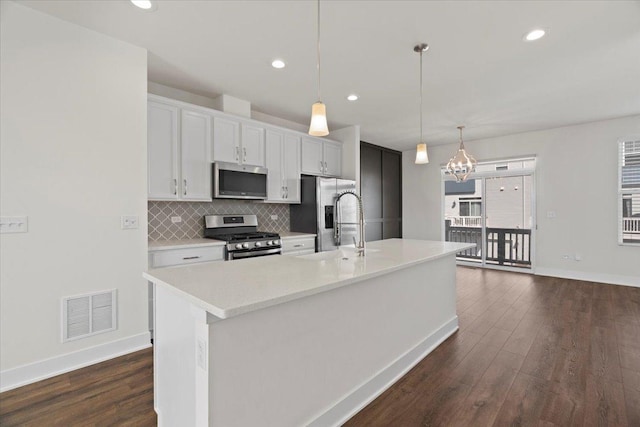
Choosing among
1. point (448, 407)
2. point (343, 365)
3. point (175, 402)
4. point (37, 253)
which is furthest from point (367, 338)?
point (37, 253)

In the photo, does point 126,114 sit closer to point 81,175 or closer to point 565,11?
point 81,175

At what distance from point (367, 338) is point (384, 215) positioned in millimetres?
5066

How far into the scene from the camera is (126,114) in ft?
8.58

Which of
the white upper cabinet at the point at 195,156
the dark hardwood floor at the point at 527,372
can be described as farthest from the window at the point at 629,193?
the white upper cabinet at the point at 195,156

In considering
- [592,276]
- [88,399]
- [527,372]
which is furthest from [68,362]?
[592,276]

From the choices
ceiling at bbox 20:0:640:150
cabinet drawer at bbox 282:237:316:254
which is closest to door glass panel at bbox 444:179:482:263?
ceiling at bbox 20:0:640:150

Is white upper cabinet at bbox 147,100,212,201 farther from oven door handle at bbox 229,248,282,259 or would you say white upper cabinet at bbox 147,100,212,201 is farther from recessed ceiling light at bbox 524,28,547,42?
recessed ceiling light at bbox 524,28,547,42

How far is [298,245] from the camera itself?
13.6ft

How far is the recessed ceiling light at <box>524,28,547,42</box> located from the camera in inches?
95.4

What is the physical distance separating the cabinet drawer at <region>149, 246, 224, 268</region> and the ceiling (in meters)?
1.87

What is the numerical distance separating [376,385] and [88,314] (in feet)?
7.60

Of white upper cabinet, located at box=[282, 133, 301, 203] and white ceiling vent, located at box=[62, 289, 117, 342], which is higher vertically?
white upper cabinet, located at box=[282, 133, 301, 203]

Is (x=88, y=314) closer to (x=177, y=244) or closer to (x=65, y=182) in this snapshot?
(x=177, y=244)

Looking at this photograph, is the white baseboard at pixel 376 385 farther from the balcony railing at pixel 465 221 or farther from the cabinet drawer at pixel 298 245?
the balcony railing at pixel 465 221
